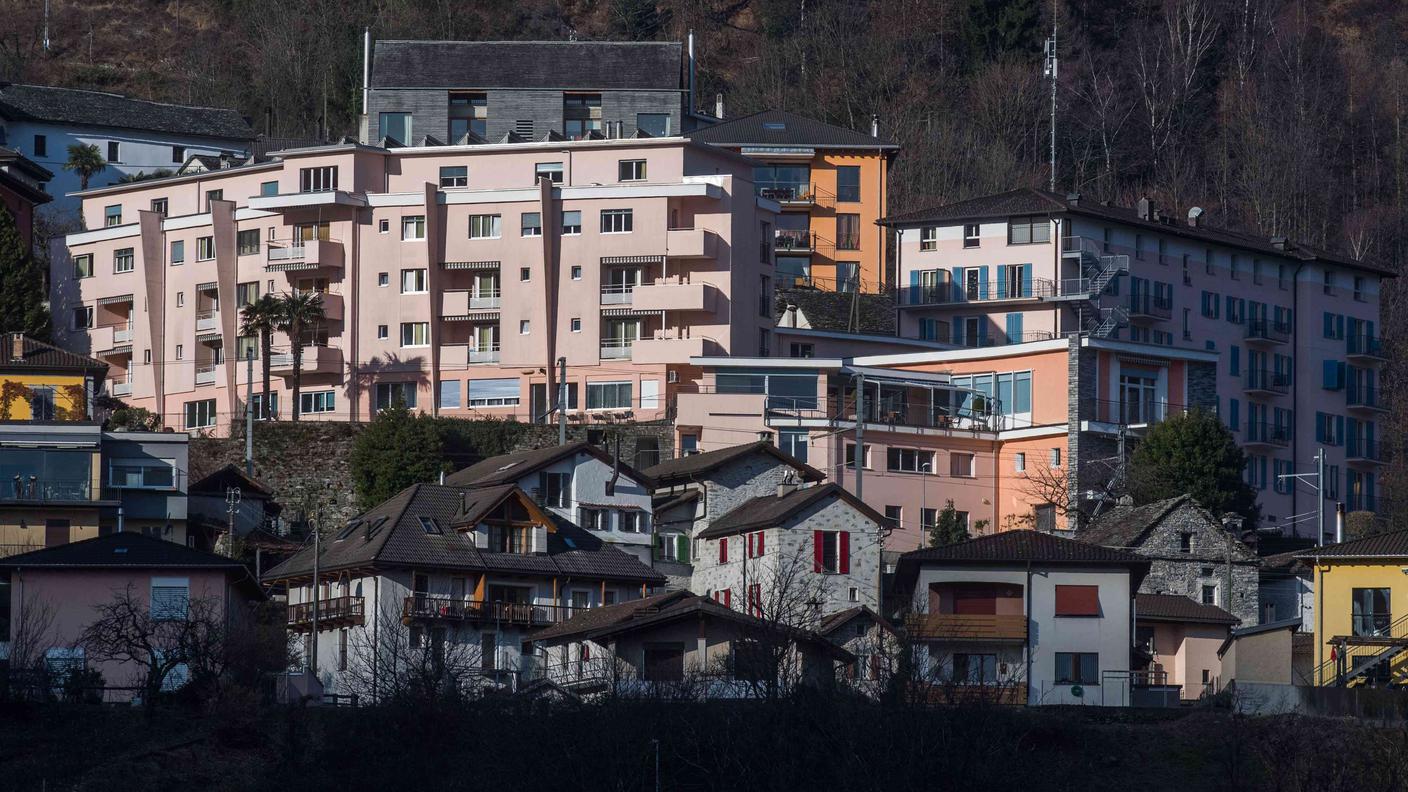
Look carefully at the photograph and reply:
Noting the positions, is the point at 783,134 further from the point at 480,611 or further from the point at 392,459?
the point at 480,611

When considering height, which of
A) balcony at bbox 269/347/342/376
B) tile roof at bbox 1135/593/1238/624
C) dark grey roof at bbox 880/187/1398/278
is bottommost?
tile roof at bbox 1135/593/1238/624

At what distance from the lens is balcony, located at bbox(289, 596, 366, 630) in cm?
6569

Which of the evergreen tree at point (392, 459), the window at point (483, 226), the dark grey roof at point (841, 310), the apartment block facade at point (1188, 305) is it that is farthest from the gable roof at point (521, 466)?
the apartment block facade at point (1188, 305)

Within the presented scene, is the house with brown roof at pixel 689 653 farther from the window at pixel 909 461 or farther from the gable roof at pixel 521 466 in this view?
the window at pixel 909 461

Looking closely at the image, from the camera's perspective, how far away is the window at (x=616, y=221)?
90.7 m

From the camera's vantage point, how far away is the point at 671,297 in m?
Answer: 89.1

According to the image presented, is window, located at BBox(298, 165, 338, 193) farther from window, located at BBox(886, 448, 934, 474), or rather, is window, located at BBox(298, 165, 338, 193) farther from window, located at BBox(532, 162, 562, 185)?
window, located at BBox(886, 448, 934, 474)

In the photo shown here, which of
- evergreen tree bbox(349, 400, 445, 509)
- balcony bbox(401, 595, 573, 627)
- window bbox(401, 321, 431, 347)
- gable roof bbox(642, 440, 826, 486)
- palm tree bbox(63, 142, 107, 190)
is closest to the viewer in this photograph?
balcony bbox(401, 595, 573, 627)

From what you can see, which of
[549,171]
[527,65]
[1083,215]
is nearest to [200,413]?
[549,171]

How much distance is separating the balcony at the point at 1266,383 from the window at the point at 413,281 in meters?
31.3

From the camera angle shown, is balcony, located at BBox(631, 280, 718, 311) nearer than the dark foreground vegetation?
No

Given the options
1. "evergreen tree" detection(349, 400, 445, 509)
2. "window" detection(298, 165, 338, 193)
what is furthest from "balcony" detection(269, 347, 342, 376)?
"evergreen tree" detection(349, 400, 445, 509)

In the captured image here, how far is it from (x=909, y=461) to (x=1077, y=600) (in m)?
18.7

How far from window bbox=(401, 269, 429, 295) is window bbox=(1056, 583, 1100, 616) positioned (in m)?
34.5
